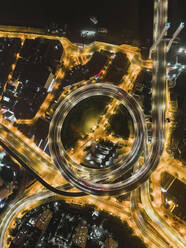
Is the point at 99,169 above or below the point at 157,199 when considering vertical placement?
above

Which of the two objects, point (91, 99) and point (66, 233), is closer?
point (66, 233)

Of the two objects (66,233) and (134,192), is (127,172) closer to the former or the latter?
(134,192)

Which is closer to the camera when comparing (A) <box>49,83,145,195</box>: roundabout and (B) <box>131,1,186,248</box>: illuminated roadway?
(B) <box>131,1,186,248</box>: illuminated roadway

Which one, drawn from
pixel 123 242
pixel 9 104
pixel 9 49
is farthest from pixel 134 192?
pixel 9 49

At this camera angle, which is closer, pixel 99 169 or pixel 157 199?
pixel 157 199

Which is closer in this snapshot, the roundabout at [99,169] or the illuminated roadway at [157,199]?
the illuminated roadway at [157,199]

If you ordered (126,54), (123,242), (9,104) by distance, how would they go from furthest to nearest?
1. (9,104)
2. (126,54)
3. (123,242)

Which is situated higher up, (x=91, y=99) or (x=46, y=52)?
(x=46, y=52)

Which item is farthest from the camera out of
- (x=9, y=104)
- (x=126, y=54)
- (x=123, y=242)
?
(x=9, y=104)

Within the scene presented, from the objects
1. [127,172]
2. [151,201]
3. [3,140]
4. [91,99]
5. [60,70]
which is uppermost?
[60,70]

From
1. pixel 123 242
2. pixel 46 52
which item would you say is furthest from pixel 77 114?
pixel 123 242
